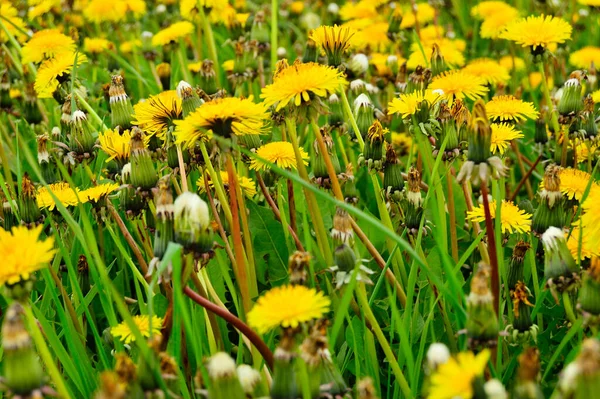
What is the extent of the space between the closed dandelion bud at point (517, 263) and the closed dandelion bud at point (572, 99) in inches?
18.5

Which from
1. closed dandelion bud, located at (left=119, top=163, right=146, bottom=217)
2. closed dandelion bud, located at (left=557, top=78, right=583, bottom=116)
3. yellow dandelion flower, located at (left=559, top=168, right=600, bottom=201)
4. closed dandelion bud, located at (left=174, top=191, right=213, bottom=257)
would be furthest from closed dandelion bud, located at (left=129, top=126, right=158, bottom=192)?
closed dandelion bud, located at (left=557, top=78, right=583, bottom=116)

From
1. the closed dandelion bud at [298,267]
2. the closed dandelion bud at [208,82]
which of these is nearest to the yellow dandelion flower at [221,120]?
the closed dandelion bud at [298,267]

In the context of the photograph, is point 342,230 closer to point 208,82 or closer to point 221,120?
point 221,120

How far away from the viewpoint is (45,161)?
191 cm

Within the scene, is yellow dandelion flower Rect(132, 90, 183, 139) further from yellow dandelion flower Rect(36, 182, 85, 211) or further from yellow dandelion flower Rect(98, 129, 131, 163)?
yellow dandelion flower Rect(36, 182, 85, 211)

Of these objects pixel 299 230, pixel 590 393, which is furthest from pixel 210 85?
pixel 590 393

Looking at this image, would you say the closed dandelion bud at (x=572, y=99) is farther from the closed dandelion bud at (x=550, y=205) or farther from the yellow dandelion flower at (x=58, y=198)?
the yellow dandelion flower at (x=58, y=198)

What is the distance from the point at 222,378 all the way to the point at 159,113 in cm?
75

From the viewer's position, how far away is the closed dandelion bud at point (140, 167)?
1412mm

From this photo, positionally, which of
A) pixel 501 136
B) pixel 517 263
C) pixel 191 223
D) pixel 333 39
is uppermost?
pixel 333 39

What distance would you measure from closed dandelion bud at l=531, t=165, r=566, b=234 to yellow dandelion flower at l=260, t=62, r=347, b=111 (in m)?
0.45

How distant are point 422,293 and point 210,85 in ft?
2.84

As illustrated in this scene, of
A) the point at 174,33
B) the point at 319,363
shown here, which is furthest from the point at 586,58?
the point at 319,363

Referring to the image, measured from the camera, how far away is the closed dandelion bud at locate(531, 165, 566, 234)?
4.62 feet
